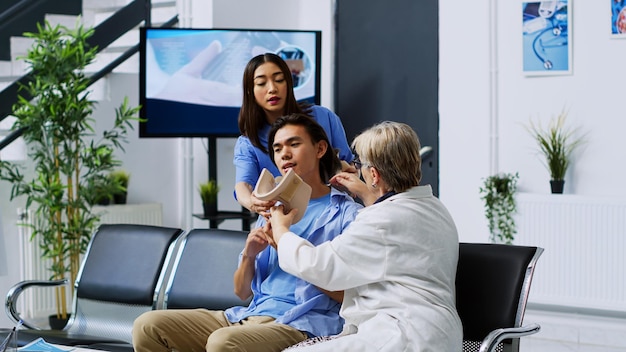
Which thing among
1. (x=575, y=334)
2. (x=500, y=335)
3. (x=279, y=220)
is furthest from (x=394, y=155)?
(x=575, y=334)

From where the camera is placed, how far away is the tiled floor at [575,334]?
5.51 m

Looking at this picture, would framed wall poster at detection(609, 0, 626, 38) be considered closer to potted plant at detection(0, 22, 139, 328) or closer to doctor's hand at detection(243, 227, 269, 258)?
potted plant at detection(0, 22, 139, 328)

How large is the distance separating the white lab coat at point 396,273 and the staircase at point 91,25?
12.1ft

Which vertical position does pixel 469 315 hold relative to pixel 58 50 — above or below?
below

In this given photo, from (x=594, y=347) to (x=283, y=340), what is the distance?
317cm

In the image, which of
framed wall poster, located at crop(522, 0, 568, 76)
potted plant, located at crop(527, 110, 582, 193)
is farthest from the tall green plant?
framed wall poster, located at crop(522, 0, 568, 76)

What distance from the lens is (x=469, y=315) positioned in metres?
2.93

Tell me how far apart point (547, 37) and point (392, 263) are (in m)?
3.62

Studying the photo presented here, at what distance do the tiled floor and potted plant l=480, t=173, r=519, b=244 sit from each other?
0.53 metres

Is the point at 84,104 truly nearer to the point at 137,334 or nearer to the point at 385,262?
the point at 137,334

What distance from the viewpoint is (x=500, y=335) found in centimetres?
268

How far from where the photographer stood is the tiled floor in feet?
18.1

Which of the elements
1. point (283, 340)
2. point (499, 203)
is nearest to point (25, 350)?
point (283, 340)

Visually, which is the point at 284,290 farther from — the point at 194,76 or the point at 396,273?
the point at 194,76
